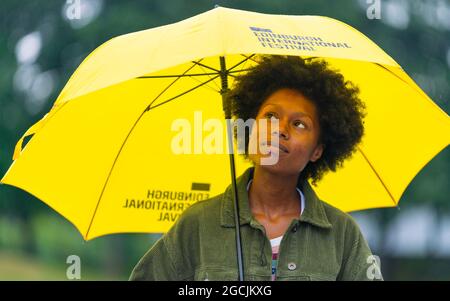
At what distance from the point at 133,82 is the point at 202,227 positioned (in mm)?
824

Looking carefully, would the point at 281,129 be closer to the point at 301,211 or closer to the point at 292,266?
the point at 301,211

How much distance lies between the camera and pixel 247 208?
156 inches

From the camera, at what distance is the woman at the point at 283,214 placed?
12.7 ft

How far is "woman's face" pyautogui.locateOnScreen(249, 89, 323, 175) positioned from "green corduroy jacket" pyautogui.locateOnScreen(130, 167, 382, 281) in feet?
0.55

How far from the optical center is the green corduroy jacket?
12.6 feet

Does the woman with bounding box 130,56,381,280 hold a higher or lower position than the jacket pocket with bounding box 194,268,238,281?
higher

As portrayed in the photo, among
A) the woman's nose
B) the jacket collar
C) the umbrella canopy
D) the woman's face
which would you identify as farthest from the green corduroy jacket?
the umbrella canopy

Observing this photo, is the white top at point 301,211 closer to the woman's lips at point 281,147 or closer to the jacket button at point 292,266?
the jacket button at point 292,266

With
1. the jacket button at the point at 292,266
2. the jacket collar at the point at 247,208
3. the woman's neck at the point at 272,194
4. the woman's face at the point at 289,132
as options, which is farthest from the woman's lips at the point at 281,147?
the jacket button at the point at 292,266

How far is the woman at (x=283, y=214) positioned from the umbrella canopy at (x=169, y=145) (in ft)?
0.75

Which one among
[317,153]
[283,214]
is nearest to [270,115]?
[317,153]

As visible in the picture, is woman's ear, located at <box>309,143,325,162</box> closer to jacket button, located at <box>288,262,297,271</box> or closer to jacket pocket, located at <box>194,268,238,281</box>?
jacket button, located at <box>288,262,297,271</box>

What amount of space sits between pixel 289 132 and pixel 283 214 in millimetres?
312

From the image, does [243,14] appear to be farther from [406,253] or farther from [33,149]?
[406,253]
